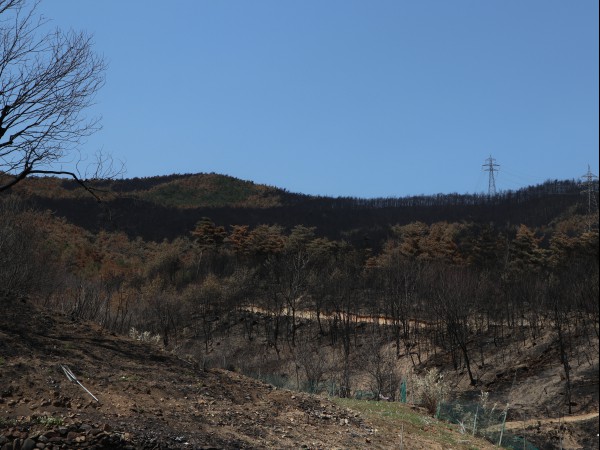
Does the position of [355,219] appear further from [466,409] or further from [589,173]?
[466,409]

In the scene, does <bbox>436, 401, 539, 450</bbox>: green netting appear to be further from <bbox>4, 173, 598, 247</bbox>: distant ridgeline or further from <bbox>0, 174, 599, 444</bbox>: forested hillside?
<bbox>4, 173, 598, 247</bbox>: distant ridgeline

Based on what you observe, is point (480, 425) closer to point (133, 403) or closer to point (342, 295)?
point (133, 403)

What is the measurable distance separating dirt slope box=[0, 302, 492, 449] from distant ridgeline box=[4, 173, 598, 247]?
75354mm

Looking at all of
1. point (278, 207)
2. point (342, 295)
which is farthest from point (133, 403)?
point (278, 207)

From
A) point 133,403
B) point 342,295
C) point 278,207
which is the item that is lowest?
point 133,403

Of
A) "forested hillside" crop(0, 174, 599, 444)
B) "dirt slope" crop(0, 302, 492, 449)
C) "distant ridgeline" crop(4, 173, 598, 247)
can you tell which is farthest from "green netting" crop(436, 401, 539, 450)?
"distant ridgeline" crop(4, 173, 598, 247)

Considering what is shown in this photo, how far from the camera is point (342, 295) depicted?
56438 millimetres

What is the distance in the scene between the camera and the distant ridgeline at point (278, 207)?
96.2 m

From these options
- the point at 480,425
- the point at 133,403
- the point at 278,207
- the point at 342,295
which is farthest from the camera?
the point at 278,207

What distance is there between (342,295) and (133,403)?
48.3 metres

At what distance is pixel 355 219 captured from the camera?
4628 inches

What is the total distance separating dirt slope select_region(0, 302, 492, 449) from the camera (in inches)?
294

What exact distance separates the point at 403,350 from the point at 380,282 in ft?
37.0

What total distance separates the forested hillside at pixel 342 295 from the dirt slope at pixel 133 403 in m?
1.60
